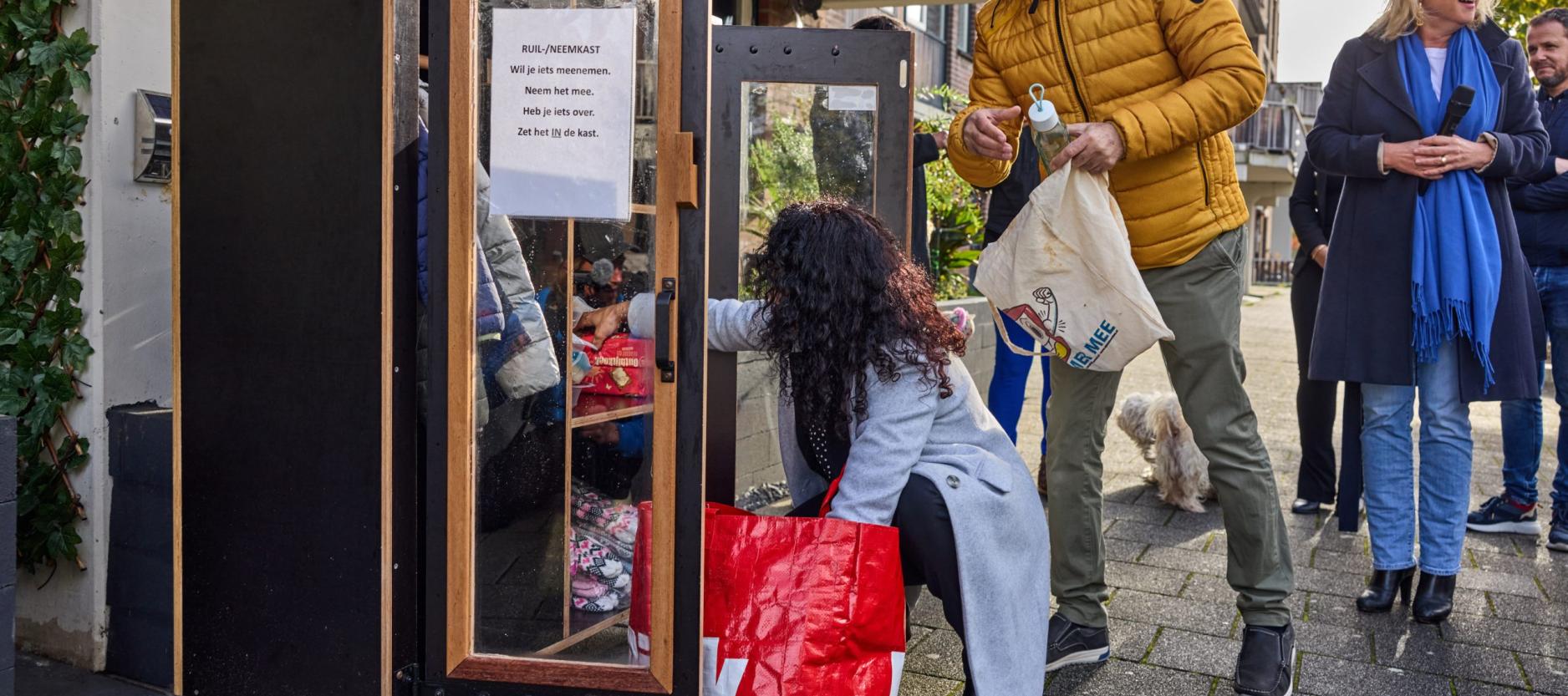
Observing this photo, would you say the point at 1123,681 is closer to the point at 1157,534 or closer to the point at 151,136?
the point at 1157,534

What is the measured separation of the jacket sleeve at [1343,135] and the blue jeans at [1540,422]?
1.63 metres

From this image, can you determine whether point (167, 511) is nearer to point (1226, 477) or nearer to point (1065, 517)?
point (1065, 517)

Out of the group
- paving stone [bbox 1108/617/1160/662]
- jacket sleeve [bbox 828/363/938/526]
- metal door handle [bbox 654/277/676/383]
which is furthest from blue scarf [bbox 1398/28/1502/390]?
metal door handle [bbox 654/277/676/383]

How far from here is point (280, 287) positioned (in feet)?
9.31

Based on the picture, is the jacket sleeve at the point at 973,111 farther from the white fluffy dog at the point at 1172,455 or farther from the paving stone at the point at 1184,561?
the white fluffy dog at the point at 1172,455

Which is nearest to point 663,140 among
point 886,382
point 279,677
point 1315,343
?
point 886,382

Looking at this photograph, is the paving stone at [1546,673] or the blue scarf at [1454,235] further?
the blue scarf at [1454,235]

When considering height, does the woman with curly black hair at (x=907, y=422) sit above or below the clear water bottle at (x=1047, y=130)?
below

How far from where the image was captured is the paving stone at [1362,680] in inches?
135

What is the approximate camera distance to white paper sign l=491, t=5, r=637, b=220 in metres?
2.66

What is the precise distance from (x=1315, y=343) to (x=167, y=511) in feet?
11.1

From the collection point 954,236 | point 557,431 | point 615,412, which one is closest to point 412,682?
point 557,431

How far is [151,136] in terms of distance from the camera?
128 inches

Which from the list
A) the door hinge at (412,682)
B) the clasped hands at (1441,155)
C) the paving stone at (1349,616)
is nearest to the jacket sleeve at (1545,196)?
the clasped hands at (1441,155)
